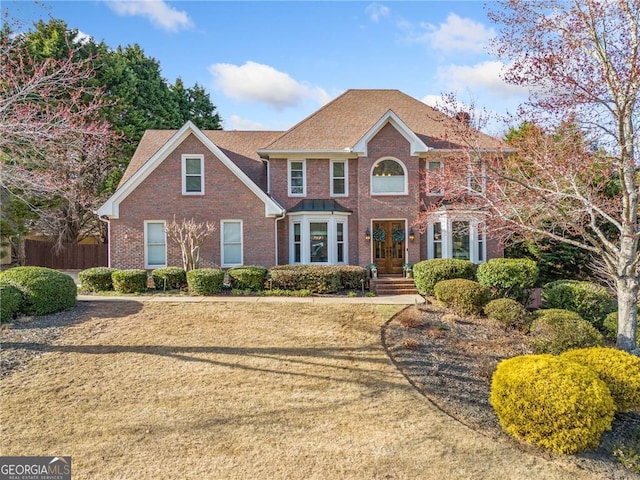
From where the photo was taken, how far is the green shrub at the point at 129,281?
1320 centimetres

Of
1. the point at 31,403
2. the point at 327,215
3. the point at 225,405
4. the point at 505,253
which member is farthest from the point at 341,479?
the point at 505,253

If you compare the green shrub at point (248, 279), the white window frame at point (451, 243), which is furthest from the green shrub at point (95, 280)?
the white window frame at point (451, 243)

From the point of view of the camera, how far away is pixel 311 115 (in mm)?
18484

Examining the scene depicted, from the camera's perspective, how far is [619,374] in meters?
6.00

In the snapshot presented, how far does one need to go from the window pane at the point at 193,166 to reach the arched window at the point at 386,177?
7.43 meters

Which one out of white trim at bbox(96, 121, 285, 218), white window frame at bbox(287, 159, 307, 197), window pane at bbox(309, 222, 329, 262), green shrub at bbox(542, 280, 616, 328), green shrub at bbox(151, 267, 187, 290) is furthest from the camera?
white window frame at bbox(287, 159, 307, 197)

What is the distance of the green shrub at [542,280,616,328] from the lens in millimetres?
11234

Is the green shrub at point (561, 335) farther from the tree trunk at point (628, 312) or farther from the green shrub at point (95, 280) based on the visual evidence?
the green shrub at point (95, 280)

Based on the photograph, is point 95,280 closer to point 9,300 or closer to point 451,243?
point 9,300

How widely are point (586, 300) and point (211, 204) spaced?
13726mm

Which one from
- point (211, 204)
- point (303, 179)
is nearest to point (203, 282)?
point (211, 204)

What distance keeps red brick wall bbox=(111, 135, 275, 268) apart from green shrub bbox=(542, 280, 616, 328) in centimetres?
1040

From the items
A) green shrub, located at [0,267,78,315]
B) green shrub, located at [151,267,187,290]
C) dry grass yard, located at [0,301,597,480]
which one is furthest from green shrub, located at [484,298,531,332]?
green shrub, located at [0,267,78,315]

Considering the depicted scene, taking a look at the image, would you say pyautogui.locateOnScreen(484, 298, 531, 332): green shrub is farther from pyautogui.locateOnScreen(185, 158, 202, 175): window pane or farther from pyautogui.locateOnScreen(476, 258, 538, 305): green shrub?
pyautogui.locateOnScreen(185, 158, 202, 175): window pane
